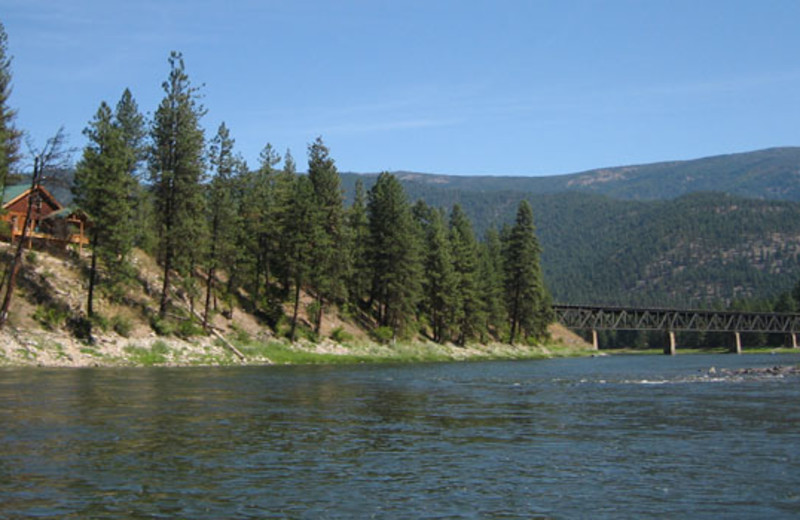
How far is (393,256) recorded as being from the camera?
83.0 meters

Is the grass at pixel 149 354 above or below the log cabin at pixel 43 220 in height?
below

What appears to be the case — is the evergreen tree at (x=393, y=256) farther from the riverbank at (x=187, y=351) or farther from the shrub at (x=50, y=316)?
the shrub at (x=50, y=316)

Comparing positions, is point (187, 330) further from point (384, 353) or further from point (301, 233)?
point (384, 353)

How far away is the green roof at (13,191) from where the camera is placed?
60469 millimetres

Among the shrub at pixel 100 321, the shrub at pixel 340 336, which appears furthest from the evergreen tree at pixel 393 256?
the shrub at pixel 100 321

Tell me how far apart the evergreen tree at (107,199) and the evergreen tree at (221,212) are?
9805 millimetres

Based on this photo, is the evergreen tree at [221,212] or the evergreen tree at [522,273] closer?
the evergreen tree at [221,212]

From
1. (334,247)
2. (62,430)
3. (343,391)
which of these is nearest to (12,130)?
(334,247)

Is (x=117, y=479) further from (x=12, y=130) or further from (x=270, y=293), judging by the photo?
(x=270, y=293)

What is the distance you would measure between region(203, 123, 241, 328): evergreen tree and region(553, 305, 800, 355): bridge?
3177 inches

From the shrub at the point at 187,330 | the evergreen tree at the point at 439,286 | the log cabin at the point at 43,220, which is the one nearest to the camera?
the shrub at the point at 187,330

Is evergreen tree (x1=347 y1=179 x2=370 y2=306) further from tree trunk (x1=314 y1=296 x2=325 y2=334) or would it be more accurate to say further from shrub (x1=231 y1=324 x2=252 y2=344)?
shrub (x1=231 y1=324 x2=252 y2=344)

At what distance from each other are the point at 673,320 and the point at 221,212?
401 feet

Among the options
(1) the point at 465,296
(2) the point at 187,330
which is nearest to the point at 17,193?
(2) the point at 187,330
